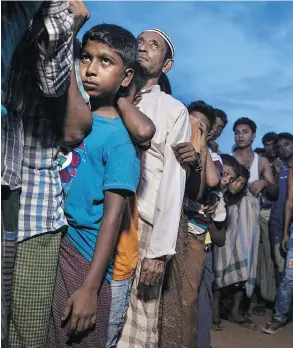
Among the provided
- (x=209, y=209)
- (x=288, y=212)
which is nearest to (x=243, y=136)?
(x=288, y=212)

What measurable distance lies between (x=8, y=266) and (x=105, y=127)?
2.07 feet

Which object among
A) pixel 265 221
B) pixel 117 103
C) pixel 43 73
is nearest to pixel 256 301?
pixel 265 221

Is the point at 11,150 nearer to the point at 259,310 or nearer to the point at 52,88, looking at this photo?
the point at 52,88

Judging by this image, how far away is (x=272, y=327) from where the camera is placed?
5.04 meters

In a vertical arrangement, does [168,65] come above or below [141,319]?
above

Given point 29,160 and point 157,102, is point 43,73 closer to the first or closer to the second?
point 29,160

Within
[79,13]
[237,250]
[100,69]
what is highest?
[79,13]

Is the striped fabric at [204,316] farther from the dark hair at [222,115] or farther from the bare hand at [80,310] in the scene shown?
the dark hair at [222,115]

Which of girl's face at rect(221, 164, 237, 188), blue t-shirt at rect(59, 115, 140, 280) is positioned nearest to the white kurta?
blue t-shirt at rect(59, 115, 140, 280)

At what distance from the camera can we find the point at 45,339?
5.30 ft

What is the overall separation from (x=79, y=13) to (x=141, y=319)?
4.88 feet

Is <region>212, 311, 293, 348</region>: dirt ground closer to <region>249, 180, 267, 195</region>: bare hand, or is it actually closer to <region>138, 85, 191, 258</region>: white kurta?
<region>249, 180, 267, 195</region>: bare hand

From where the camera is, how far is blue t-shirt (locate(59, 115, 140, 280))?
5.68 feet

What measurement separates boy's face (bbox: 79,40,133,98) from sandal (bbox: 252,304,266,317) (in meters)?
4.59
